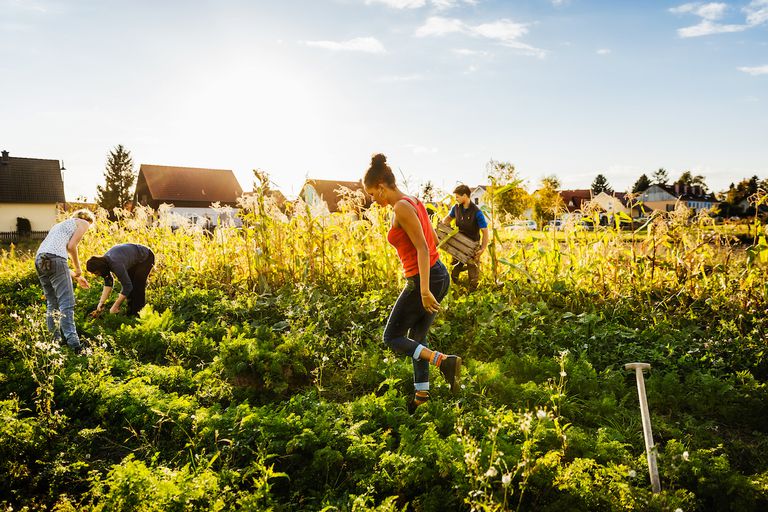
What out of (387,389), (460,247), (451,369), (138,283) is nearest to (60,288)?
(138,283)

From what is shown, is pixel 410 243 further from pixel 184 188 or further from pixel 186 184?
pixel 186 184

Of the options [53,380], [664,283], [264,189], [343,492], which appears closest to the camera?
[343,492]

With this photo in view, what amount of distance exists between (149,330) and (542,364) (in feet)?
15.5

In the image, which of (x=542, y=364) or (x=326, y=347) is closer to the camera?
(x=542, y=364)

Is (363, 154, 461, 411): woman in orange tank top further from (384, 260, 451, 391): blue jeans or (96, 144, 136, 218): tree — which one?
(96, 144, 136, 218): tree

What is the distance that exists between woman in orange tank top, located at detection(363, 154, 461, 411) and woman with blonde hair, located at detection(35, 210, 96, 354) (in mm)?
4383

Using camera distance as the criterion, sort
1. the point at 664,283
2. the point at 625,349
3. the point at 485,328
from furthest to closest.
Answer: the point at 664,283
the point at 485,328
the point at 625,349

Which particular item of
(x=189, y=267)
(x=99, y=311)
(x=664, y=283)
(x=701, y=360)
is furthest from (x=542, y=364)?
(x=189, y=267)

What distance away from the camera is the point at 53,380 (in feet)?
14.6

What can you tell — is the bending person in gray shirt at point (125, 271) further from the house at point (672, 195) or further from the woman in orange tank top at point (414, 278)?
the house at point (672, 195)

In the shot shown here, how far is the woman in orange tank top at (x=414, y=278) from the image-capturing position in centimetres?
400

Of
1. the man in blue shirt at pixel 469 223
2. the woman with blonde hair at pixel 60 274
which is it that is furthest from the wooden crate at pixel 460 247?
the woman with blonde hair at pixel 60 274

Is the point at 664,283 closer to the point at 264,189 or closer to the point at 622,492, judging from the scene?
the point at 622,492

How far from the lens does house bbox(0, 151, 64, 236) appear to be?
4109cm
